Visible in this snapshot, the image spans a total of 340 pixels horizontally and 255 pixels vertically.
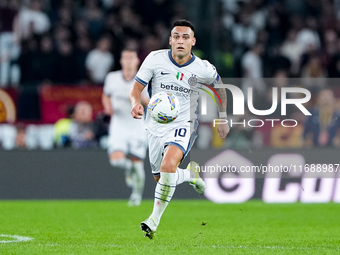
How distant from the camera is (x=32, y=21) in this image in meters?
13.9

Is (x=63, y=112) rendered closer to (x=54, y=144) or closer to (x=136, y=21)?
(x=54, y=144)

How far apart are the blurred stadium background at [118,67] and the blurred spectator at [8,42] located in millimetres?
21

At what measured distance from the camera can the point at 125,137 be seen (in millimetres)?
11031

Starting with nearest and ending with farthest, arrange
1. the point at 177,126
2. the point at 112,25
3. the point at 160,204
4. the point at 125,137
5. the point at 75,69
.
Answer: the point at 160,204
the point at 177,126
the point at 125,137
the point at 75,69
the point at 112,25

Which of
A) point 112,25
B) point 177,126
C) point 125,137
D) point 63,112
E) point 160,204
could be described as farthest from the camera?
point 112,25

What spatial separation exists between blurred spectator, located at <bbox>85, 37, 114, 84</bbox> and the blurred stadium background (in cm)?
2

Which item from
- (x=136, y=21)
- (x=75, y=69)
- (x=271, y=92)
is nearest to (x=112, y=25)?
(x=136, y=21)

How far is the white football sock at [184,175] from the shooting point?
22.9ft

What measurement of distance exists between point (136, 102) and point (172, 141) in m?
0.58

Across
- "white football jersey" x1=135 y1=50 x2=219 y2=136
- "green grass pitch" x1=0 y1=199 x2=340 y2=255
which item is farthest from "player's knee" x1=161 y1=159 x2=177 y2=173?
"green grass pitch" x1=0 y1=199 x2=340 y2=255

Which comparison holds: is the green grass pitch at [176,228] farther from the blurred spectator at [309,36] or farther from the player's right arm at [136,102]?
the blurred spectator at [309,36]

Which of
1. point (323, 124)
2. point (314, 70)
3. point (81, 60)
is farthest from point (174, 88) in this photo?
point (314, 70)

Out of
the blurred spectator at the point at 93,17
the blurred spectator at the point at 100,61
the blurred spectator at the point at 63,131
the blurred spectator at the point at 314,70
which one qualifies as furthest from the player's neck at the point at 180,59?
the blurred spectator at the point at 93,17

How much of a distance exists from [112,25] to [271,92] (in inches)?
184
